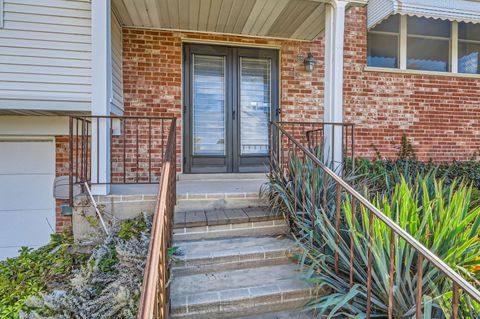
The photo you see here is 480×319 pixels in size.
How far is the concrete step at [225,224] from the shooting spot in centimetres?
282

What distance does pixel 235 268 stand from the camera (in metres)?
2.50

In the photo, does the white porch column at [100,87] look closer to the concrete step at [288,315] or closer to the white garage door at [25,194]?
the white garage door at [25,194]

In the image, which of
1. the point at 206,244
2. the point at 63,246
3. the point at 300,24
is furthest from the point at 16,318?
the point at 300,24

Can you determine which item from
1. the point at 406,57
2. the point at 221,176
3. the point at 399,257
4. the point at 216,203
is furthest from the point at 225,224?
the point at 406,57

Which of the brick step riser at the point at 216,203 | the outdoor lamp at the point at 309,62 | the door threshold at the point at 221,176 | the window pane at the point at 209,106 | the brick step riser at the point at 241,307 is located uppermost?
the outdoor lamp at the point at 309,62

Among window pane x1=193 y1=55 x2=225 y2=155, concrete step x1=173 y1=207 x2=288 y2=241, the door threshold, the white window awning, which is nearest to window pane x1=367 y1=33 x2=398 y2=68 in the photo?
the white window awning

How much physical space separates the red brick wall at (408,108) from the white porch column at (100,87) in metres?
3.86

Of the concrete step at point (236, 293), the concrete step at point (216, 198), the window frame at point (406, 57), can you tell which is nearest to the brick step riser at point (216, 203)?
the concrete step at point (216, 198)

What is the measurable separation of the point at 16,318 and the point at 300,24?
4.50 m

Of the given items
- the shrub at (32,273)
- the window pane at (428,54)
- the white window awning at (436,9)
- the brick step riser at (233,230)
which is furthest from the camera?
the window pane at (428,54)

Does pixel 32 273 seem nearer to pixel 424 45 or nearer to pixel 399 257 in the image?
pixel 399 257

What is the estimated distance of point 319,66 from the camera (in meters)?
5.20

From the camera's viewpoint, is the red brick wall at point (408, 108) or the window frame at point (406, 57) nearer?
the red brick wall at point (408, 108)

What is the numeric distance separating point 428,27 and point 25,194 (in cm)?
738
